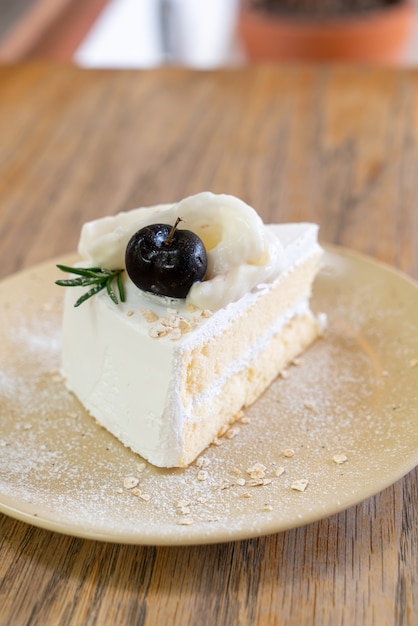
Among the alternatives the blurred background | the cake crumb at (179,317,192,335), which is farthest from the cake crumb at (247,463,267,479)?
the blurred background

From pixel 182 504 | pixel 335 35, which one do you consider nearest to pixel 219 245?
pixel 182 504

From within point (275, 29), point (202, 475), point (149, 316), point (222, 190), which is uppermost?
point (149, 316)

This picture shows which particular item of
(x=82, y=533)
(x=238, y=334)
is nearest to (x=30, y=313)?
Answer: (x=238, y=334)

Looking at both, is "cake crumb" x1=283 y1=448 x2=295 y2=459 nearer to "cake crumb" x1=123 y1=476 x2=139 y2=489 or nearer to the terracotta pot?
"cake crumb" x1=123 y1=476 x2=139 y2=489

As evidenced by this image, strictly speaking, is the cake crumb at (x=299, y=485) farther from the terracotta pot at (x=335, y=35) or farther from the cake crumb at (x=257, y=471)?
the terracotta pot at (x=335, y=35)

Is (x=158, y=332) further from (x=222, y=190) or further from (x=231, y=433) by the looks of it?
(x=222, y=190)

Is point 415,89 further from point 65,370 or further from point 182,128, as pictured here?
point 65,370

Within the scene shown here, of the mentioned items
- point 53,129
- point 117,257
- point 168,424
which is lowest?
point 53,129
